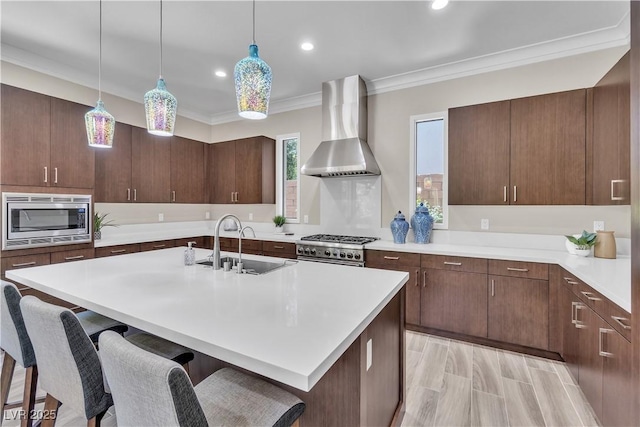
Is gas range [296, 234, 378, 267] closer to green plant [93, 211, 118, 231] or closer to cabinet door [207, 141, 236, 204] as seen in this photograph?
cabinet door [207, 141, 236, 204]

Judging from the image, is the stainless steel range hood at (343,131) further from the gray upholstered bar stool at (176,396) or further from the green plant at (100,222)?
the gray upholstered bar stool at (176,396)

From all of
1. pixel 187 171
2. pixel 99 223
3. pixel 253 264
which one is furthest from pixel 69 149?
pixel 253 264

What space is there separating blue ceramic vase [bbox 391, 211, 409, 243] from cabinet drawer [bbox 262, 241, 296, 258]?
4.27 feet

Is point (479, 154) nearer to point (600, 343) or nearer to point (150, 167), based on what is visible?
point (600, 343)

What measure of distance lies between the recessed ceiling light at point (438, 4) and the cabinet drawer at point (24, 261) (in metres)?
4.23

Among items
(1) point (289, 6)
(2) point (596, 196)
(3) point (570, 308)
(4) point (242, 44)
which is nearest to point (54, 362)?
(1) point (289, 6)

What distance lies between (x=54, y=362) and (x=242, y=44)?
2.93 m

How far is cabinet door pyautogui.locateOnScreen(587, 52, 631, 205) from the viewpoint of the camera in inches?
81.1

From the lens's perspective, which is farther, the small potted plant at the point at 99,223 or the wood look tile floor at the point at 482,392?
the small potted plant at the point at 99,223

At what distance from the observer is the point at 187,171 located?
15.5ft

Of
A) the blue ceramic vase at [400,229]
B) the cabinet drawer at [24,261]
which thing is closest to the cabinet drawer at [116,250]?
the cabinet drawer at [24,261]

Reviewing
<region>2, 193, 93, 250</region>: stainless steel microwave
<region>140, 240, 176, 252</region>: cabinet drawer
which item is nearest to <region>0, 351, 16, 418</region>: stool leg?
<region>2, 193, 93, 250</region>: stainless steel microwave

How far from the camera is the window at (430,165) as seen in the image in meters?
3.47

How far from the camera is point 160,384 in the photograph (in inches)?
27.8
